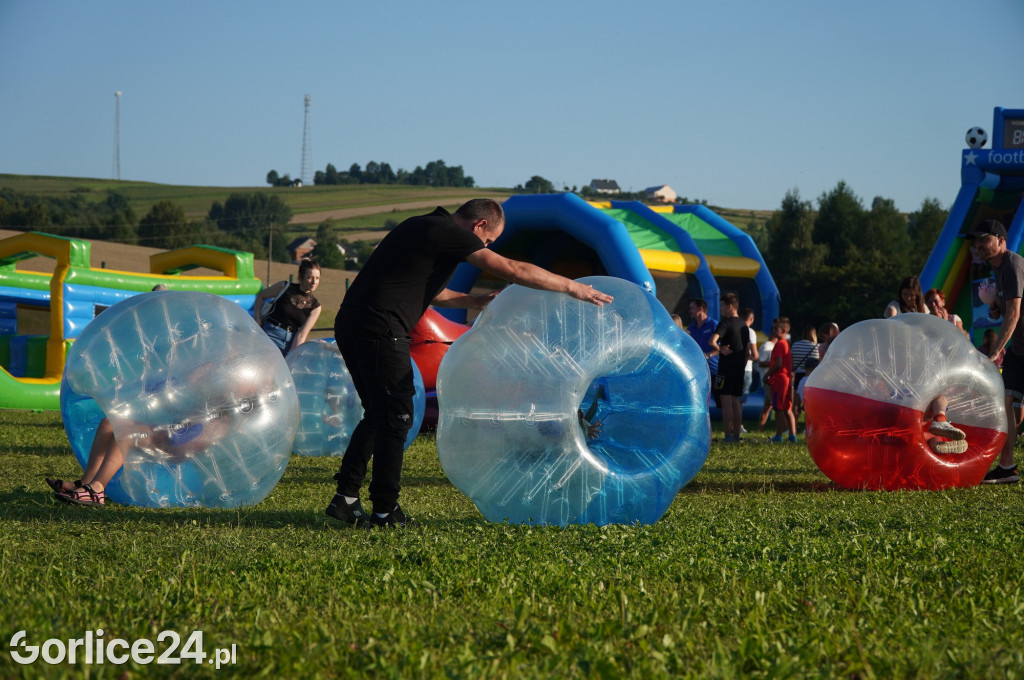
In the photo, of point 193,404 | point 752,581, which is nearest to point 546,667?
point 752,581

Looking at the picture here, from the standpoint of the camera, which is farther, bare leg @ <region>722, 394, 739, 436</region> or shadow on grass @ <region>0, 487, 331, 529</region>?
bare leg @ <region>722, 394, 739, 436</region>

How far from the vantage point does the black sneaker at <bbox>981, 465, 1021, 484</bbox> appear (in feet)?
25.1

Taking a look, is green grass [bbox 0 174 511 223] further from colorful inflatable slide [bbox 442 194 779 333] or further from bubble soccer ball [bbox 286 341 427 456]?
bubble soccer ball [bbox 286 341 427 456]

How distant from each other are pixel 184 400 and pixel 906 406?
193 inches

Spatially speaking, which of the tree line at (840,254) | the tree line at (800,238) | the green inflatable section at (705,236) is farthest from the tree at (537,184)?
the green inflatable section at (705,236)

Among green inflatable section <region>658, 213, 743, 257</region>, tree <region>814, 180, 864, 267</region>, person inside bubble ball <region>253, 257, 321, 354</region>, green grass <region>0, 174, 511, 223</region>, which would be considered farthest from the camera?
green grass <region>0, 174, 511, 223</region>

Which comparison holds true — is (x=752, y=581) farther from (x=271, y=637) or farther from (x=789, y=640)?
(x=271, y=637)

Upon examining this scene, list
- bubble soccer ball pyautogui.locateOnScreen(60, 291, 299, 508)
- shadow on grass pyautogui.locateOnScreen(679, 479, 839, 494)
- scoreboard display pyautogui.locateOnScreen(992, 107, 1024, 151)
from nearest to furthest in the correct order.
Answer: bubble soccer ball pyautogui.locateOnScreen(60, 291, 299, 508)
shadow on grass pyautogui.locateOnScreen(679, 479, 839, 494)
scoreboard display pyautogui.locateOnScreen(992, 107, 1024, 151)

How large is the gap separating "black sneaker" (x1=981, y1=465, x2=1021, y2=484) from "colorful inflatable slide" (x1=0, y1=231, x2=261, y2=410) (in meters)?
12.3

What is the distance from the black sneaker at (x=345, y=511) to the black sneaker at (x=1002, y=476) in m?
5.04

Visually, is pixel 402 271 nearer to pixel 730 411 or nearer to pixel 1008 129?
pixel 730 411

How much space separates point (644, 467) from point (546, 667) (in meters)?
2.76

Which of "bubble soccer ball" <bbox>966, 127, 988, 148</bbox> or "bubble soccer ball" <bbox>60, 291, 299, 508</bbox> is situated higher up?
"bubble soccer ball" <bbox>966, 127, 988, 148</bbox>

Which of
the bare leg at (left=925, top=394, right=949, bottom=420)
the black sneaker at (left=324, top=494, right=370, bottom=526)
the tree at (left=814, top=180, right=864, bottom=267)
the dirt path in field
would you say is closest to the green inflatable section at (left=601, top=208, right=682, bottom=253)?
the bare leg at (left=925, top=394, right=949, bottom=420)
